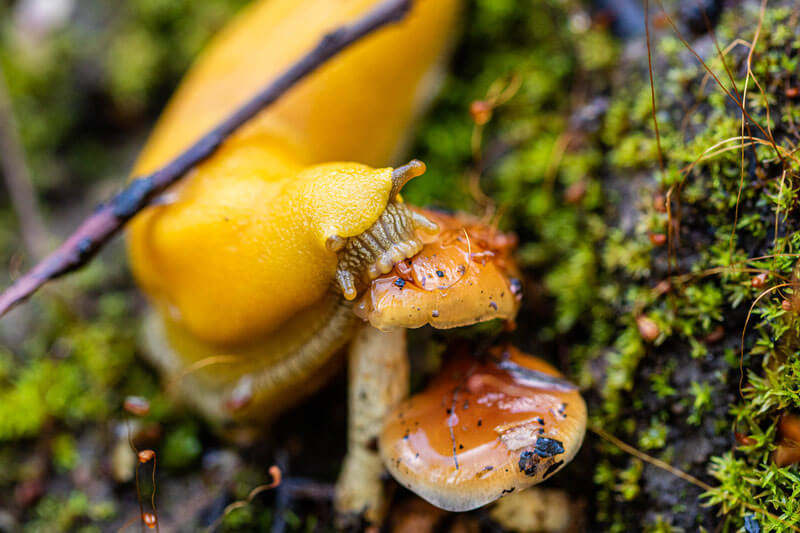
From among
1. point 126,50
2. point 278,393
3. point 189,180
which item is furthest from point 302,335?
point 126,50

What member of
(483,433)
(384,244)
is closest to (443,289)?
(384,244)

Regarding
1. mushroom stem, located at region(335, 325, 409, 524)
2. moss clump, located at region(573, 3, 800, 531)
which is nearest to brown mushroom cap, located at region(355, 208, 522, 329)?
mushroom stem, located at region(335, 325, 409, 524)

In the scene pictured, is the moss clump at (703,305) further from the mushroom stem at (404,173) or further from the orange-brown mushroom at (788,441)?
the mushroom stem at (404,173)

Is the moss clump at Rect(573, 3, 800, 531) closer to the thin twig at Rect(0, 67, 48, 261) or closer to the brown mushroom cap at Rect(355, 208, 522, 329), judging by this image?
the brown mushroom cap at Rect(355, 208, 522, 329)

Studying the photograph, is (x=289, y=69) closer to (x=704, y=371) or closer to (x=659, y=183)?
(x=659, y=183)

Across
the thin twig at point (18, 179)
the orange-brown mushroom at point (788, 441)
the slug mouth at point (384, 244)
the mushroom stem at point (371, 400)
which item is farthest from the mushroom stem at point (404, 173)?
the thin twig at point (18, 179)

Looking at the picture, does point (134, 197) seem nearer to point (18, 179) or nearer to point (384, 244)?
point (384, 244)
